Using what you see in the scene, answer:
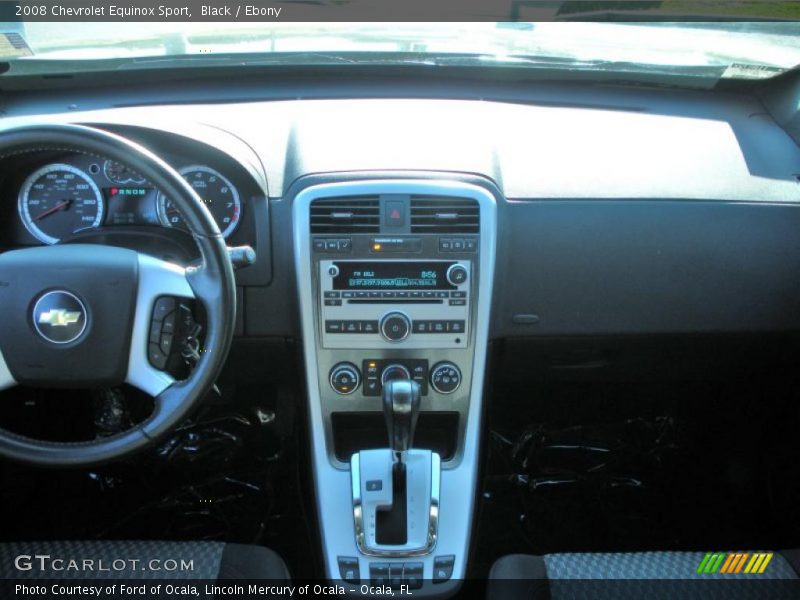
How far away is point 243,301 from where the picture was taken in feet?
7.14

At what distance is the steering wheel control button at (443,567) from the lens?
2.17 metres

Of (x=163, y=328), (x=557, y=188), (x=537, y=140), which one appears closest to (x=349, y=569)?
(x=163, y=328)

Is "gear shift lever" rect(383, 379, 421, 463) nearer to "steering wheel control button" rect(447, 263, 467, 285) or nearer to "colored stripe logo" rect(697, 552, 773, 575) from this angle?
"steering wheel control button" rect(447, 263, 467, 285)

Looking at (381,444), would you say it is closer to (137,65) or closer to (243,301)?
(243,301)

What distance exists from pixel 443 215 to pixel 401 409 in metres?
0.49

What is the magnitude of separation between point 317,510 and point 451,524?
1.23 ft

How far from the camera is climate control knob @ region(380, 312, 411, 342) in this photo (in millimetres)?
2105

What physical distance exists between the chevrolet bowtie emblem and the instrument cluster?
0.35 metres

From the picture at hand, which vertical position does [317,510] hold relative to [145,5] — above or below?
below

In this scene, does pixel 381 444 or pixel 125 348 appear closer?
pixel 125 348

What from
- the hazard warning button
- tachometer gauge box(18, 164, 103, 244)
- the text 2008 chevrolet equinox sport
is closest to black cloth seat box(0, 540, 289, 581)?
the text 2008 chevrolet equinox sport

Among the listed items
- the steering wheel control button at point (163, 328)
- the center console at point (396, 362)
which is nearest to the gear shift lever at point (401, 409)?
the center console at point (396, 362)

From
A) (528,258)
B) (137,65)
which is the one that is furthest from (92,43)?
(528,258)

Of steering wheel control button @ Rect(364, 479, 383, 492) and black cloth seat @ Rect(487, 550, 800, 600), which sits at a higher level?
black cloth seat @ Rect(487, 550, 800, 600)
